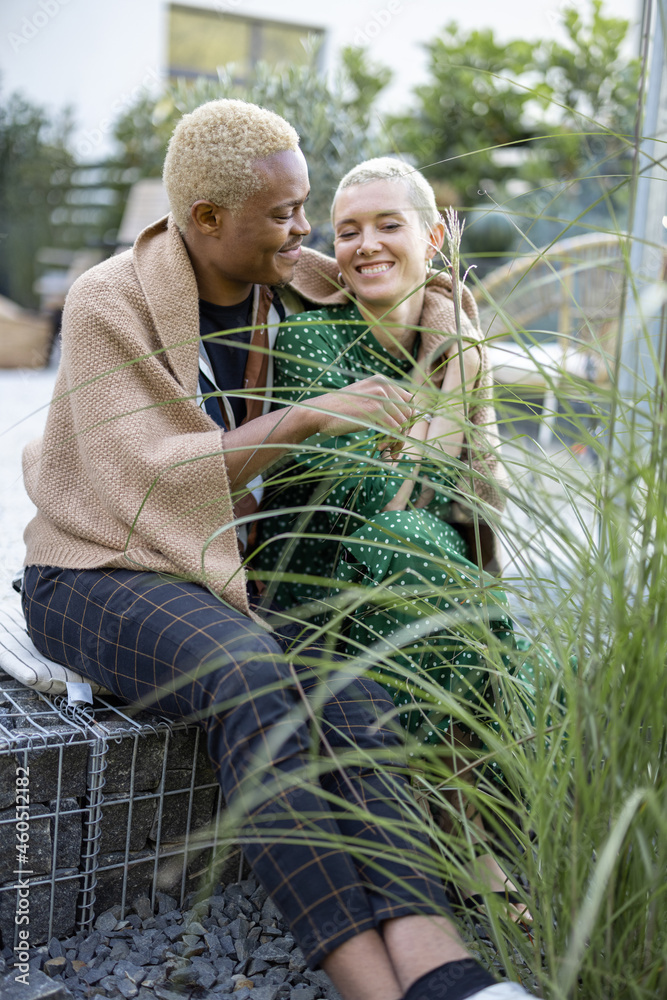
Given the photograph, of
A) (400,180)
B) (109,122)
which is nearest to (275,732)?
(400,180)

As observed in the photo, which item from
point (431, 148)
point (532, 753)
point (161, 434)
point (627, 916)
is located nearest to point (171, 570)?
point (161, 434)

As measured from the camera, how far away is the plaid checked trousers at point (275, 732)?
1077 millimetres

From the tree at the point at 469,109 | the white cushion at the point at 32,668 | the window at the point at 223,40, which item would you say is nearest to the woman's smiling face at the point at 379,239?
the white cushion at the point at 32,668

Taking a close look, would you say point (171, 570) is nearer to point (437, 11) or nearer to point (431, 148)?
point (431, 148)

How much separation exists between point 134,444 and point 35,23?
7.68 m

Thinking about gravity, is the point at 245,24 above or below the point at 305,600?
above

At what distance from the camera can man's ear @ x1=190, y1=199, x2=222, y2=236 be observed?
5.21ft

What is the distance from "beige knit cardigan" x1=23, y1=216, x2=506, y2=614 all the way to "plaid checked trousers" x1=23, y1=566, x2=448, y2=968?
0.05m

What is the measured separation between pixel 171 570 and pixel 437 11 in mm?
8811

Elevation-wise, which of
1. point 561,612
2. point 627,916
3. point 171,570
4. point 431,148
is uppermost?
point 431,148

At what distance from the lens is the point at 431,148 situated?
7.67m

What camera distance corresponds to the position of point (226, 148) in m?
1.56

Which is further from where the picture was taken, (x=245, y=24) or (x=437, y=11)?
(x=245, y=24)

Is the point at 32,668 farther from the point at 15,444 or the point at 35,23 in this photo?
the point at 35,23
